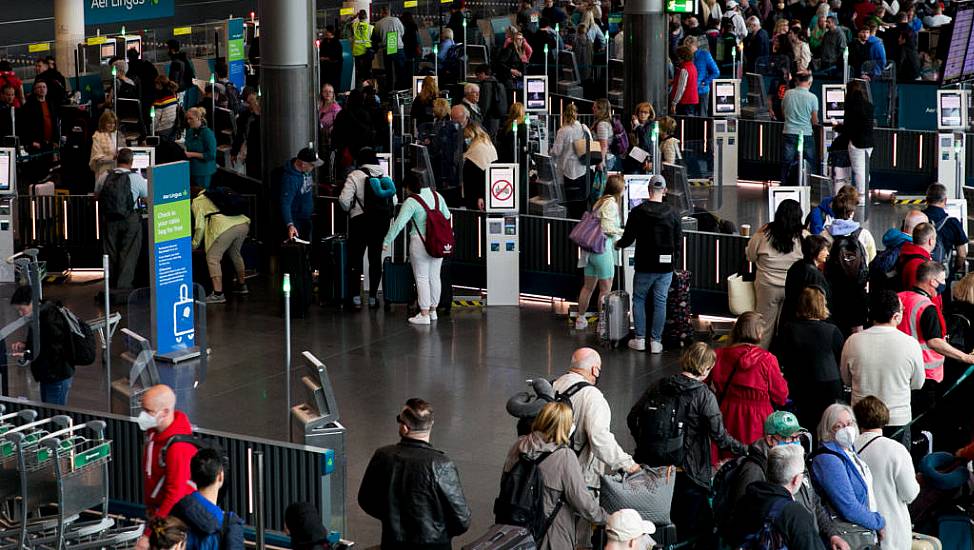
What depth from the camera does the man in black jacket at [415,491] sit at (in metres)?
8.49

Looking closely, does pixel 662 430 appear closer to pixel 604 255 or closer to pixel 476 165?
pixel 604 255

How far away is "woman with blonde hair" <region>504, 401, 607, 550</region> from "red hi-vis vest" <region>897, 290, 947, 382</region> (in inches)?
130

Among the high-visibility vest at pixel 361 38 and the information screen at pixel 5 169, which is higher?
the high-visibility vest at pixel 361 38

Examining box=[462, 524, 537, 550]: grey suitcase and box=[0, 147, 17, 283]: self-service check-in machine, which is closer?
box=[462, 524, 537, 550]: grey suitcase

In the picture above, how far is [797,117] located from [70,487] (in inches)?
520

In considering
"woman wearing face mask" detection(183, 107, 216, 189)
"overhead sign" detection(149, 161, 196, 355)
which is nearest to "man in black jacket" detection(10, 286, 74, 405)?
"overhead sign" detection(149, 161, 196, 355)

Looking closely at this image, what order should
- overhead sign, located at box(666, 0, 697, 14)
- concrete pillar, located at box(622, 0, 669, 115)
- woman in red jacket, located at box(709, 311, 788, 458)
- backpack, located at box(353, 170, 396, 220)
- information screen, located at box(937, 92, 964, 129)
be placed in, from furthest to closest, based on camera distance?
1. concrete pillar, located at box(622, 0, 669, 115)
2. overhead sign, located at box(666, 0, 697, 14)
3. information screen, located at box(937, 92, 964, 129)
4. backpack, located at box(353, 170, 396, 220)
5. woman in red jacket, located at box(709, 311, 788, 458)

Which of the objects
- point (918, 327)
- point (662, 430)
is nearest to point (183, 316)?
point (662, 430)

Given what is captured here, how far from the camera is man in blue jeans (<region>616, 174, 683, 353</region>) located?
571 inches

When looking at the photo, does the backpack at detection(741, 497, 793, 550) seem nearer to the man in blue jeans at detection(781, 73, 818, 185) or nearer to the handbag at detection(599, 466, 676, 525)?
the handbag at detection(599, 466, 676, 525)

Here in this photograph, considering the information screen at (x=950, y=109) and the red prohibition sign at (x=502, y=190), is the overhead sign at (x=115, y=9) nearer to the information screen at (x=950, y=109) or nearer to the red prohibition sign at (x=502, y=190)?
the information screen at (x=950, y=109)

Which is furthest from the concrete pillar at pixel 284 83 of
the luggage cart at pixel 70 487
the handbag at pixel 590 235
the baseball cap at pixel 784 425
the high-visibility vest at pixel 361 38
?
the baseball cap at pixel 784 425

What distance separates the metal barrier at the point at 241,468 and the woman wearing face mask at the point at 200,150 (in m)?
8.46

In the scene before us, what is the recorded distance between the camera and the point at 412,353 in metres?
15.3
